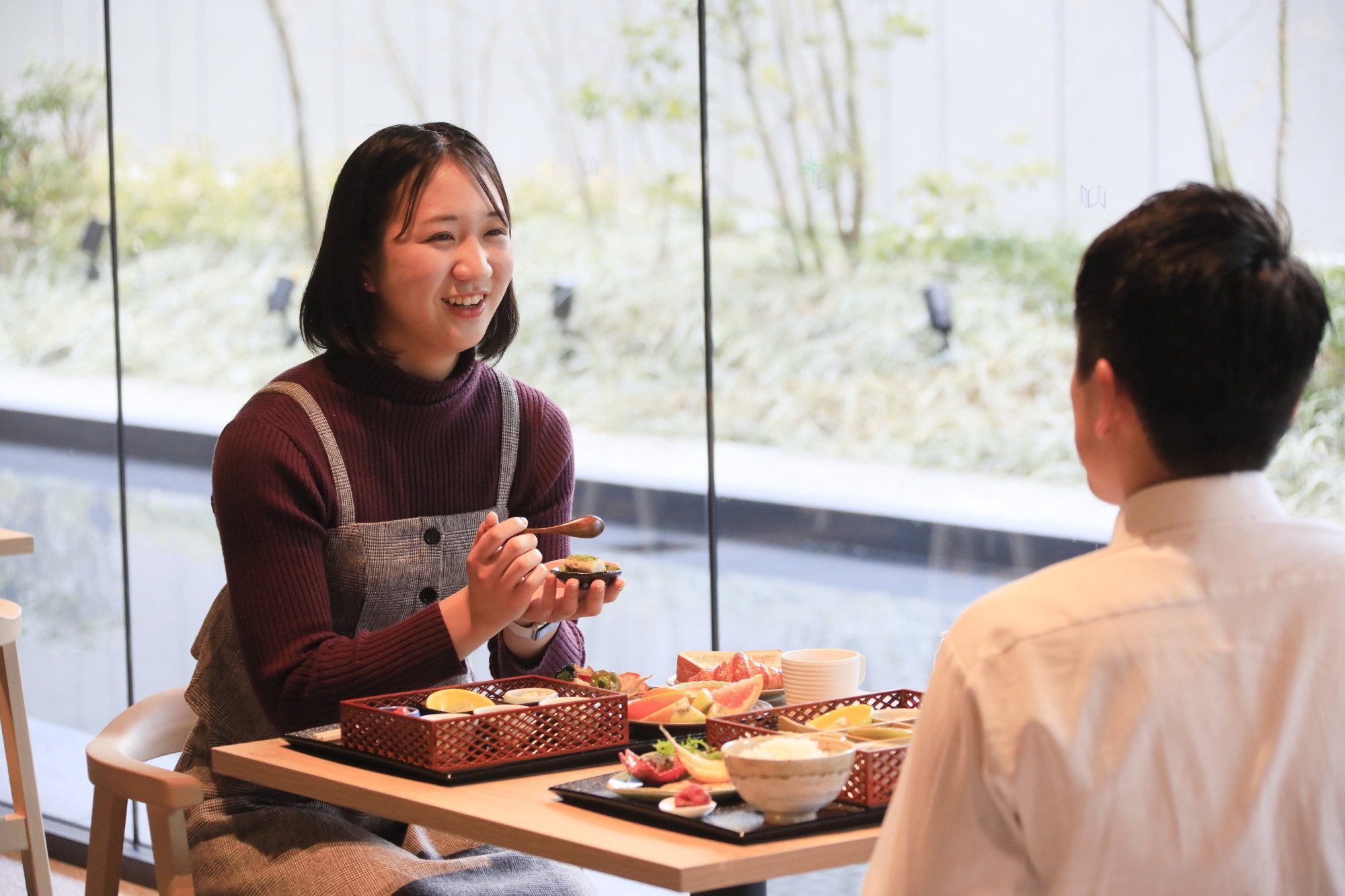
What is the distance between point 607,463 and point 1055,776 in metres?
3.73

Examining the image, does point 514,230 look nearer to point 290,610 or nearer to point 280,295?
point 280,295

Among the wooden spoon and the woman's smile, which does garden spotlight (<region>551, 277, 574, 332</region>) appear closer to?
the woman's smile

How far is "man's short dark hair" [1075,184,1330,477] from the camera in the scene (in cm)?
99

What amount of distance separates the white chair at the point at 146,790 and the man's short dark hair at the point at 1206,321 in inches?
49.5

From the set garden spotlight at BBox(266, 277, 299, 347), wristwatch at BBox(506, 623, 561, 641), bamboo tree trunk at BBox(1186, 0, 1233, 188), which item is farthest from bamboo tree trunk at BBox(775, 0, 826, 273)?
wristwatch at BBox(506, 623, 561, 641)

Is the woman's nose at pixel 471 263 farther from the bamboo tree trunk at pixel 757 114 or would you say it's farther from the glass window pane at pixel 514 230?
the glass window pane at pixel 514 230

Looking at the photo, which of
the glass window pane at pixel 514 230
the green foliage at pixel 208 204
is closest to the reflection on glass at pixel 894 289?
the glass window pane at pixel 514 230

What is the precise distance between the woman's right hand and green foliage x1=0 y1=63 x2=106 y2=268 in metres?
3.00

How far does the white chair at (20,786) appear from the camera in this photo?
9.05 ft

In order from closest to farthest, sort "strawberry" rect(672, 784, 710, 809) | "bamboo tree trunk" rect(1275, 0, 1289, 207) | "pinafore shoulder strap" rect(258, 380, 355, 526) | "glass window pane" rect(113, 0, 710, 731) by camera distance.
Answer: "strawberry" rect(672, 784, 710, 809), "pinafore shoulder strap" rect(258, 380, 355, 526), "bamboo tree trunk" rect(1275, 0, 1289, 207), "glass window pane" rect(113, 0, 710, 731)

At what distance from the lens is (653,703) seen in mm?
1743

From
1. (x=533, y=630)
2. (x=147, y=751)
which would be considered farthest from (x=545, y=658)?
(x=147, y=751)

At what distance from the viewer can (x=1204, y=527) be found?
1.02m

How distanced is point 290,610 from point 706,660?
1.87ft
